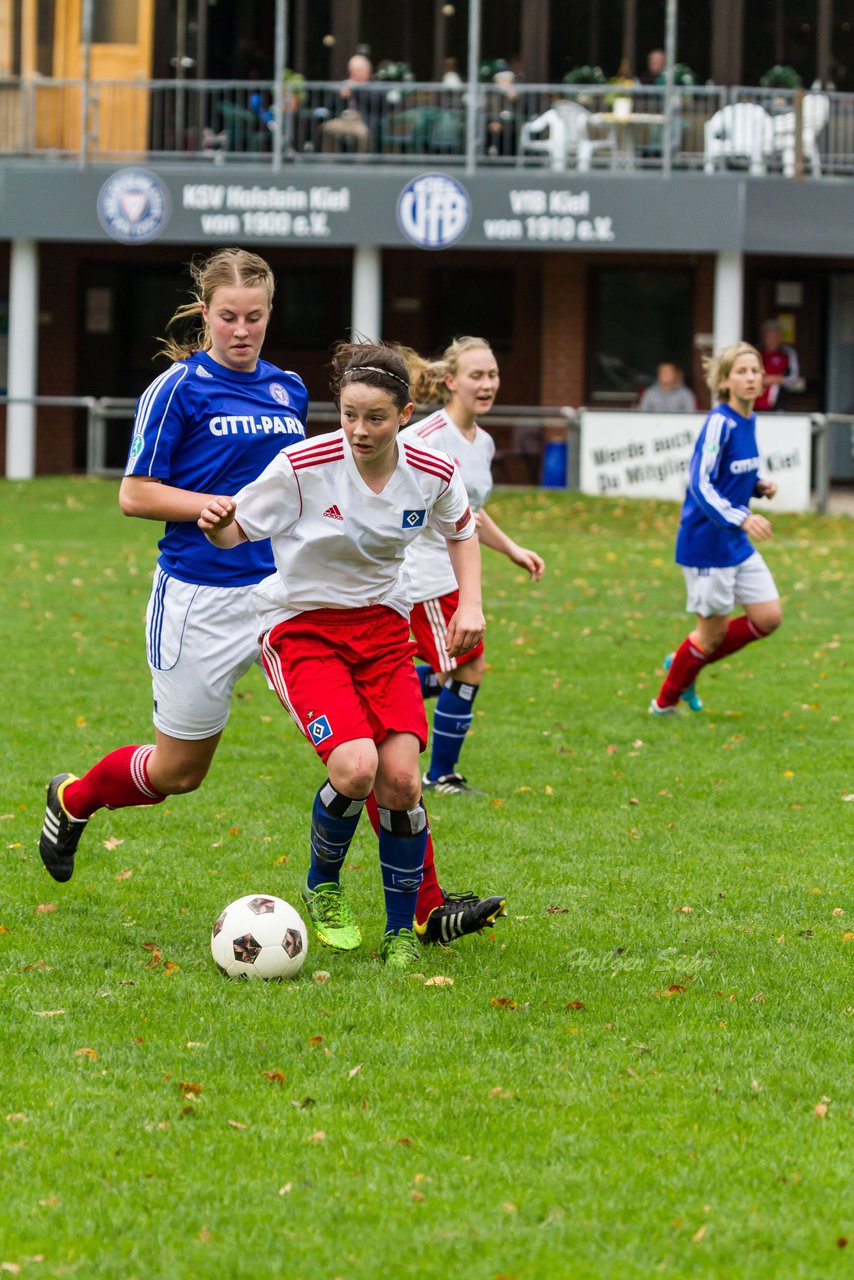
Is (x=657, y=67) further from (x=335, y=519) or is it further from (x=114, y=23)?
(x=335, y=519)

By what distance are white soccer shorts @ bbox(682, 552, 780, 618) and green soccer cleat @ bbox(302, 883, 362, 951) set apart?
14.7 ft

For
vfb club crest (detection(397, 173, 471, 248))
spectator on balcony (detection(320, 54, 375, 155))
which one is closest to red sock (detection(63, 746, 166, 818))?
vfb club crest (detection(397, 173, 471, 248))

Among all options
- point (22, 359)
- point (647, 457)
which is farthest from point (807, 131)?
point (22, 359)

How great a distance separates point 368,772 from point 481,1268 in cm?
194

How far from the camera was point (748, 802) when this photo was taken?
7.91 metres

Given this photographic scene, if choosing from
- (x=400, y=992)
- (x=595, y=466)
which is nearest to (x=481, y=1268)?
(x=400, y=992)

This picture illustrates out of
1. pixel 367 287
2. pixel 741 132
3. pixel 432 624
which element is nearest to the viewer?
pixel 432 624

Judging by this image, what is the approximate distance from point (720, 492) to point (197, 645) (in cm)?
470

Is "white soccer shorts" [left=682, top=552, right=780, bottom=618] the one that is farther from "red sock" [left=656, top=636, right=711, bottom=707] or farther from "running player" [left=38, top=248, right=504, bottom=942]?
"running player" [left=38, top=248, right=504, bottom=942]

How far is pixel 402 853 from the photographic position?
5.46 m

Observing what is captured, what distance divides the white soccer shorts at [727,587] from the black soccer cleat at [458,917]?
4.30 m

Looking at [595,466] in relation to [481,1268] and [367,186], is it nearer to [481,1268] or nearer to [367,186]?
[367,186]

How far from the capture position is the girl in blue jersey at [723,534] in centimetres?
944

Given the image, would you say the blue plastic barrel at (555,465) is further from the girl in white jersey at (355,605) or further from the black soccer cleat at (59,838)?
the girl in white jersey at (355,605)
